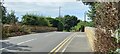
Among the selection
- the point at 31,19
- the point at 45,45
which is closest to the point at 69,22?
the point at 31,19

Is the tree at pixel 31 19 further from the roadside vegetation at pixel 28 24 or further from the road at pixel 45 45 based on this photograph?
the road at pixel 45 45

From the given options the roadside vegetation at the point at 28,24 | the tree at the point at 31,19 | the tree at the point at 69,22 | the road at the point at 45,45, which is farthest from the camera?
the tree at the point at 69,22

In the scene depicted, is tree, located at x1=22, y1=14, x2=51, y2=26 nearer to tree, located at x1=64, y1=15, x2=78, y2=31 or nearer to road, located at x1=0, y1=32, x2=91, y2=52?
tree, located at x1=64, y1=15, x2=78, y2=31

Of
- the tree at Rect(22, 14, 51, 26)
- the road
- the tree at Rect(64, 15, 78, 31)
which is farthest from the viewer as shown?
the tree at Rect(64, 15, 78, 31)

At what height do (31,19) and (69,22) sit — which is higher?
(31,19)

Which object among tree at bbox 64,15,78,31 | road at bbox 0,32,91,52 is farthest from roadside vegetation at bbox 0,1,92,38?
road at bbox 0,32,91,52

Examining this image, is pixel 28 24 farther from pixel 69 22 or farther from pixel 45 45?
pixel 45 45

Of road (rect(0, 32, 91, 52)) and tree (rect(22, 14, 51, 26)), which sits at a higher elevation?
road (rect(0, 32, 91, 52))

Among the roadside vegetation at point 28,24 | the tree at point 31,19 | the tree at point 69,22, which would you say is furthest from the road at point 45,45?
the tree at point 69,22

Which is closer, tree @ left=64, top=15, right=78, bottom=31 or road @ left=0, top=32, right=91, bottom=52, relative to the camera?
road @ left=0, top=32, right=91, bottom=52

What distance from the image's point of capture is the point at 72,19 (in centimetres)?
10481

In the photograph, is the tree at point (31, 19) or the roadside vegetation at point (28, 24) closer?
the roadside vegetation at point (28, 24)

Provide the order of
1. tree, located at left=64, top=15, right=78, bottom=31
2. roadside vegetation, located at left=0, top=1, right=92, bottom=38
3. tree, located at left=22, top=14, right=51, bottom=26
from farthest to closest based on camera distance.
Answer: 1. tree, located at left=64, top=15, right=78, bottom=31
2. tree, located at left=22, top=14, right=51, bottom=26
3. roadside vegetation, located at left=0, top=1, right=92, bottom=38

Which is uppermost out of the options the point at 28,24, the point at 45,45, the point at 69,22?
the point at 45,45
